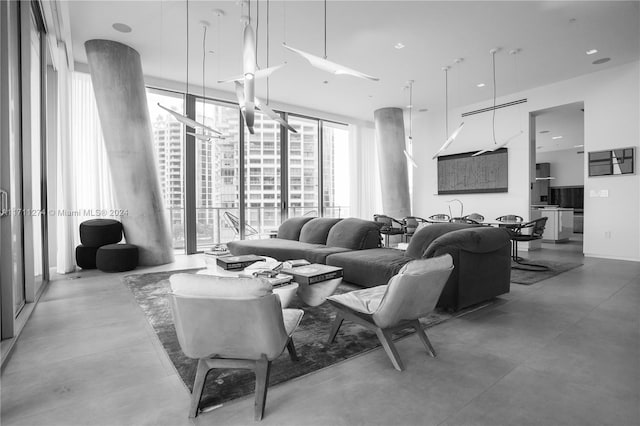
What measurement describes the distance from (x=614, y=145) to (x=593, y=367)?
6.18m

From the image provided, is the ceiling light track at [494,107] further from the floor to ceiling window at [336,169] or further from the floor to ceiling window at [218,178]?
the floor to ceiling window at [218,178]

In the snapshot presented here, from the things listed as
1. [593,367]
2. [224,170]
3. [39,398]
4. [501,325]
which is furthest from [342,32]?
[39,398]

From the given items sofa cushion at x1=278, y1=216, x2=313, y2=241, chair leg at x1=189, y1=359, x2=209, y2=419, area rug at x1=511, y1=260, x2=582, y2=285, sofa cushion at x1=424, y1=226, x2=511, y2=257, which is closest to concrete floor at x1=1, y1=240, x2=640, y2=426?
chair leg at x1=189, y1=359, x2=209, y2=419

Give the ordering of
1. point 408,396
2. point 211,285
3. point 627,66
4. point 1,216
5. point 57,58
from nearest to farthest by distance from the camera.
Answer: point 211,285 < point 408,396 < point 1,216 < point 57,58 < point 627,66

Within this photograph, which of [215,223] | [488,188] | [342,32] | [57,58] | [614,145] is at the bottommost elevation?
[215,223]

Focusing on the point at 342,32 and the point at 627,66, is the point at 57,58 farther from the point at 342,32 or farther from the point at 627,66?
the point at 627,66

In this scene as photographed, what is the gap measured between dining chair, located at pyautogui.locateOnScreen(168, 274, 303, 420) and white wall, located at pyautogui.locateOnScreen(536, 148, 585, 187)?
15339mm

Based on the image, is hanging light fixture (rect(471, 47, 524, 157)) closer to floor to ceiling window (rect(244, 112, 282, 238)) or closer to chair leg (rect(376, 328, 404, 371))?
floor to ceiling window (rect(244, 112, 282, 238))

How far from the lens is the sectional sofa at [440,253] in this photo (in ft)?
10.3

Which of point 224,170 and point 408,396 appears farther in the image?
point 224,170

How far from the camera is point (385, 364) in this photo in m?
2.14

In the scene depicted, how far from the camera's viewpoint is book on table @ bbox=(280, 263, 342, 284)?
2727 mm

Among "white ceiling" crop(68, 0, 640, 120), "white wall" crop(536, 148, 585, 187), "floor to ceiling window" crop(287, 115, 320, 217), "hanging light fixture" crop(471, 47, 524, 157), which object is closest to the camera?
"white ceiling" crop(68, 0, 640, 120)

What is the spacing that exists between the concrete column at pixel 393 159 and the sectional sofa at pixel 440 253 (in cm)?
455
